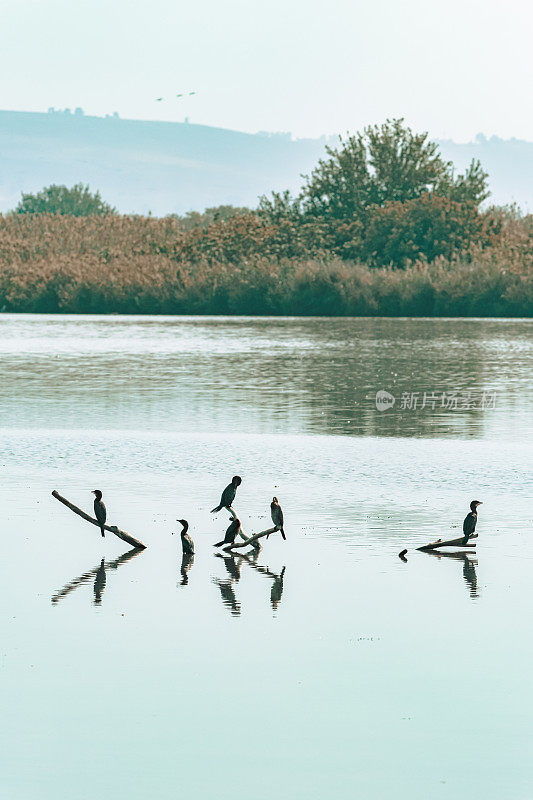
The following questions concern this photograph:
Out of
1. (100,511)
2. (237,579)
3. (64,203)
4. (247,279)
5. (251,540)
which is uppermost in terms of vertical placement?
(64,203)

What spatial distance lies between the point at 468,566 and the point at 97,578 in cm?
259

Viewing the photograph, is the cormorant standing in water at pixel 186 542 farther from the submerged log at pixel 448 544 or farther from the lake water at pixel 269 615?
Answer: the submerged log at pixel 448 544

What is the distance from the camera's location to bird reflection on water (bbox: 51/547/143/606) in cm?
904

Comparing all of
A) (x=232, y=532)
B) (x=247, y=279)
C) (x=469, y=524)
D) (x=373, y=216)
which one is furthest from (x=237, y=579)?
(x=373, y=216)

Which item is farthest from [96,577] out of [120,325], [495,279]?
[495,279]

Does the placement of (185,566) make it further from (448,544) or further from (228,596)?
(448,544)

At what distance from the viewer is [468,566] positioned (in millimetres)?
10070

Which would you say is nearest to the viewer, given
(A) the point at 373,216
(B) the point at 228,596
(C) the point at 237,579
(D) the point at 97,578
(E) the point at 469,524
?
(B) the point at 228,596

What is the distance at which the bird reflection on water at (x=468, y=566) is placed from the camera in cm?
930

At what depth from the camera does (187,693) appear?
6.90m

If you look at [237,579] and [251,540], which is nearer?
[237,579]

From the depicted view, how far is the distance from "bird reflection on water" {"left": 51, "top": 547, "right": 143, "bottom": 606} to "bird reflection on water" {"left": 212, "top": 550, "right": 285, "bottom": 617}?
678 millimetres

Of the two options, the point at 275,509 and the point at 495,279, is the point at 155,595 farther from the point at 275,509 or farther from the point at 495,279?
the point at 495,279

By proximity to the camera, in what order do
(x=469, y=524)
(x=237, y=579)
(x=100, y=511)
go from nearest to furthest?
(x=237, y=579), (x=469, y=524), (x=100, y=511)
